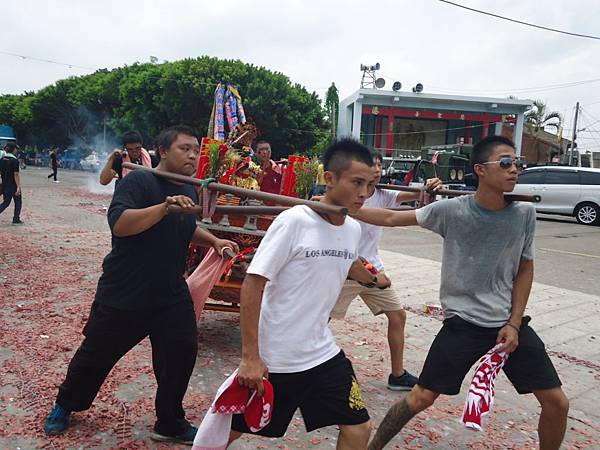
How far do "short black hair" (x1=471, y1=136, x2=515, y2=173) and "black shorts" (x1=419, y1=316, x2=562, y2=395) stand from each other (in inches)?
34.0

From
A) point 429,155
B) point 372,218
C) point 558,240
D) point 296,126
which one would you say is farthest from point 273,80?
point 372,218

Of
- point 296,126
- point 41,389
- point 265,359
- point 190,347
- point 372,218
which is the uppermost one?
point 296,126

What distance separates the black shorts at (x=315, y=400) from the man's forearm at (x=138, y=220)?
94cm

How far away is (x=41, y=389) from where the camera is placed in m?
3.65

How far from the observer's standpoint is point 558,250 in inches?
450

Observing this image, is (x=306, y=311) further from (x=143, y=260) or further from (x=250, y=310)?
(x=143, y=260)

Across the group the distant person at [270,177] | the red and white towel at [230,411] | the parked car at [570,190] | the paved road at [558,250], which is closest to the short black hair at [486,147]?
the red and white towel at [230,411]

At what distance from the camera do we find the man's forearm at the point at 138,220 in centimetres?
255

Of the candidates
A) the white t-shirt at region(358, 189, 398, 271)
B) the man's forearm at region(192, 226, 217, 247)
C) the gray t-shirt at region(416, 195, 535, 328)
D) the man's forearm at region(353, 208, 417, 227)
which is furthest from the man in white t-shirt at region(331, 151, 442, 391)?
the man's forearm at region(192, 226, 217, 247)

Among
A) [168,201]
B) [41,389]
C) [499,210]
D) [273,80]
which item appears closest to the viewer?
[168,201]

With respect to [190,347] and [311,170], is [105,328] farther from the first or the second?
[311,170]

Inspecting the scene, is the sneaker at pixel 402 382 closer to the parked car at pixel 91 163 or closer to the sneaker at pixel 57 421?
the sneaker at pixel 57 421

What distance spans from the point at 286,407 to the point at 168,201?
1.06 meters

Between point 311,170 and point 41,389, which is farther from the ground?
point 311,170
